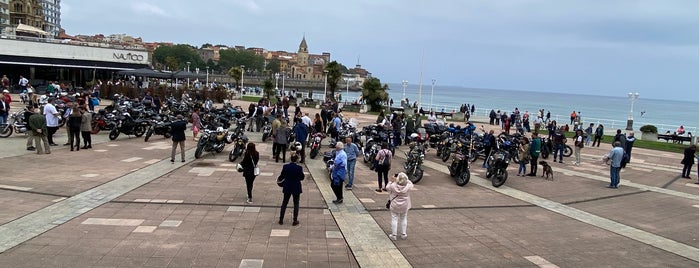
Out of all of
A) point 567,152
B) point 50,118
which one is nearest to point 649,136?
point 567,152

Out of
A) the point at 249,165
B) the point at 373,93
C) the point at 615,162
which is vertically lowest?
the point at 249,165

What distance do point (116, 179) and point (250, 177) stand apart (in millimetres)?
3638

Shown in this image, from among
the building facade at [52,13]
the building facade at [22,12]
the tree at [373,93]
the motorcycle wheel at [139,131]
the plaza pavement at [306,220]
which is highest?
the building facade at [52,13]

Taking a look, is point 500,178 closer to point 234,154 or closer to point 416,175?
point 416,175

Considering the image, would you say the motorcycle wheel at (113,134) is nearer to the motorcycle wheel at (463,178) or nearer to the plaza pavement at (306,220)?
the plaza pavement at (306,220)

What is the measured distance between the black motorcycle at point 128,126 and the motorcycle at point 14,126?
2.72m

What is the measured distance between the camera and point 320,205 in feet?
31.6

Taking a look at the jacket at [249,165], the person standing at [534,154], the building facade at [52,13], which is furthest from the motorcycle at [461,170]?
the building facade at [52,13]

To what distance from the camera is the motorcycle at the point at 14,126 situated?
15797mm

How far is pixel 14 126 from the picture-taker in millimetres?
15969

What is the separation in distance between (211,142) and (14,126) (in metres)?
7.16

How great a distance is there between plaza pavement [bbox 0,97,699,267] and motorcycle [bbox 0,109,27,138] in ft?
8.78

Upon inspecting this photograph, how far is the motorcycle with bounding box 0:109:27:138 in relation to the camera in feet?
51.8

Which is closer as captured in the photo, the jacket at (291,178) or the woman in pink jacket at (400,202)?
the woman in pink jacket at (400,202)
